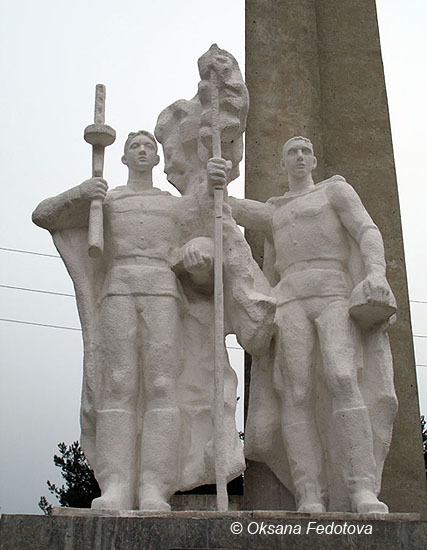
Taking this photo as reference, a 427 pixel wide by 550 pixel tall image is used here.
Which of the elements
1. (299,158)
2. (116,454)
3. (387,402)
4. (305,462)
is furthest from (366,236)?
(116,454)

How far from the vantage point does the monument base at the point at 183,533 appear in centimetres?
455

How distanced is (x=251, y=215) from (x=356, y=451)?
87.1 inches

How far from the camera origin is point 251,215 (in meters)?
6.52

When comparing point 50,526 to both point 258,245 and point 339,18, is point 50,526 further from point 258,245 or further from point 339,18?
point 339,18

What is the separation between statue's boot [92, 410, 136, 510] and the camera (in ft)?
17.6

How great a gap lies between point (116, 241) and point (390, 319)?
2.24 metres

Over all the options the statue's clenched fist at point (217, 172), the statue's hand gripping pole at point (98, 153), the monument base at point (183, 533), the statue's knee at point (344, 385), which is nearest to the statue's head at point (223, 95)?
the statue's clenched fist at point (217, 172)

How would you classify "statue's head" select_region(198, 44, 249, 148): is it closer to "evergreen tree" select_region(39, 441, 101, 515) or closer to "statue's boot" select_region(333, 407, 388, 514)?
"statue's boot" select_region(333, 407, 388, 514)

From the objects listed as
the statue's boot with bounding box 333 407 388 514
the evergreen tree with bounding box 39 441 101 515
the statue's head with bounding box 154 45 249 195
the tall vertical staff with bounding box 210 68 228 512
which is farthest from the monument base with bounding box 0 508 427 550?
the evergreen tree with bounding box 39 441 101 515

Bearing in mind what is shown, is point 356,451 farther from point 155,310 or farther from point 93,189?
point 93,189

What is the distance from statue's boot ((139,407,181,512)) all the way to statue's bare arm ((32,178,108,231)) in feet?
5.57

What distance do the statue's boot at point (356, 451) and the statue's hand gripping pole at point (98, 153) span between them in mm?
2221

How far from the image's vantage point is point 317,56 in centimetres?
866

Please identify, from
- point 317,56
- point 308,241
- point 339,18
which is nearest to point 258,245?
point 308,241
